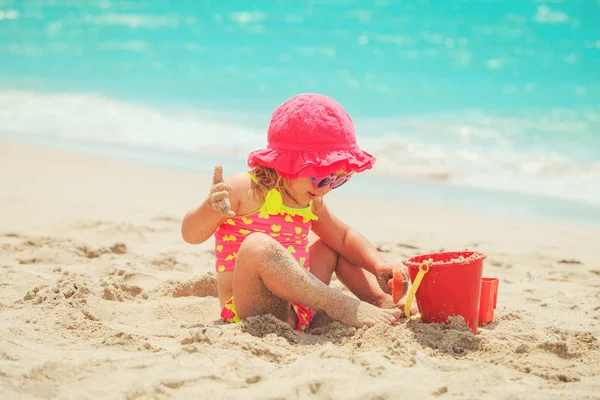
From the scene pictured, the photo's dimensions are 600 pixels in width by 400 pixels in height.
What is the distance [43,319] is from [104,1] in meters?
23.1

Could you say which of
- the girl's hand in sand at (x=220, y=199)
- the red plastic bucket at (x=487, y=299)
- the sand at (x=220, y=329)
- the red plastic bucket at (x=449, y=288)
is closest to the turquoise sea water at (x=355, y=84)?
the sand at (x=220, y=329)

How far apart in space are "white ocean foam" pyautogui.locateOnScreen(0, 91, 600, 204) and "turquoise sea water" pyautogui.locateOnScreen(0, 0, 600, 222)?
0.11 ft

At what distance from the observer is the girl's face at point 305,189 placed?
281 cm

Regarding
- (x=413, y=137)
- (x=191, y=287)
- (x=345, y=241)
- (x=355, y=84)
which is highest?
(x=355, y=84)

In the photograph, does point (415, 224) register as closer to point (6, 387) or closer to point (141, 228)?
point (141, 228)

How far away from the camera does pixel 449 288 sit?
8.90 ft

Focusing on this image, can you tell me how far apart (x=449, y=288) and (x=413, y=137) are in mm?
7527

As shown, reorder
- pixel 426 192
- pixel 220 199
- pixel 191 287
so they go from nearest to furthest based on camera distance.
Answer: pixel 220 199 < pixel 191 287 < pixel 426 192

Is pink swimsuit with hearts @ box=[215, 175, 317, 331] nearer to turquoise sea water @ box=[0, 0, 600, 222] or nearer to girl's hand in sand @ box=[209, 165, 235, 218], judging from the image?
girl's hand in sand @ box=[209, 165, 235, 218]

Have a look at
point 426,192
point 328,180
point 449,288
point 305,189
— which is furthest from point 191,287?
point 426,192

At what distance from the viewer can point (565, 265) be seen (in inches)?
181

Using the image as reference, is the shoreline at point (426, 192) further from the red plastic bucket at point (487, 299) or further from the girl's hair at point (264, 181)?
the girl's hair at point (264, 181)

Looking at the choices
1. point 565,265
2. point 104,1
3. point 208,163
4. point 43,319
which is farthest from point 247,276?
point 104,1

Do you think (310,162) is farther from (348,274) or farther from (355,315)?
(348,274)
